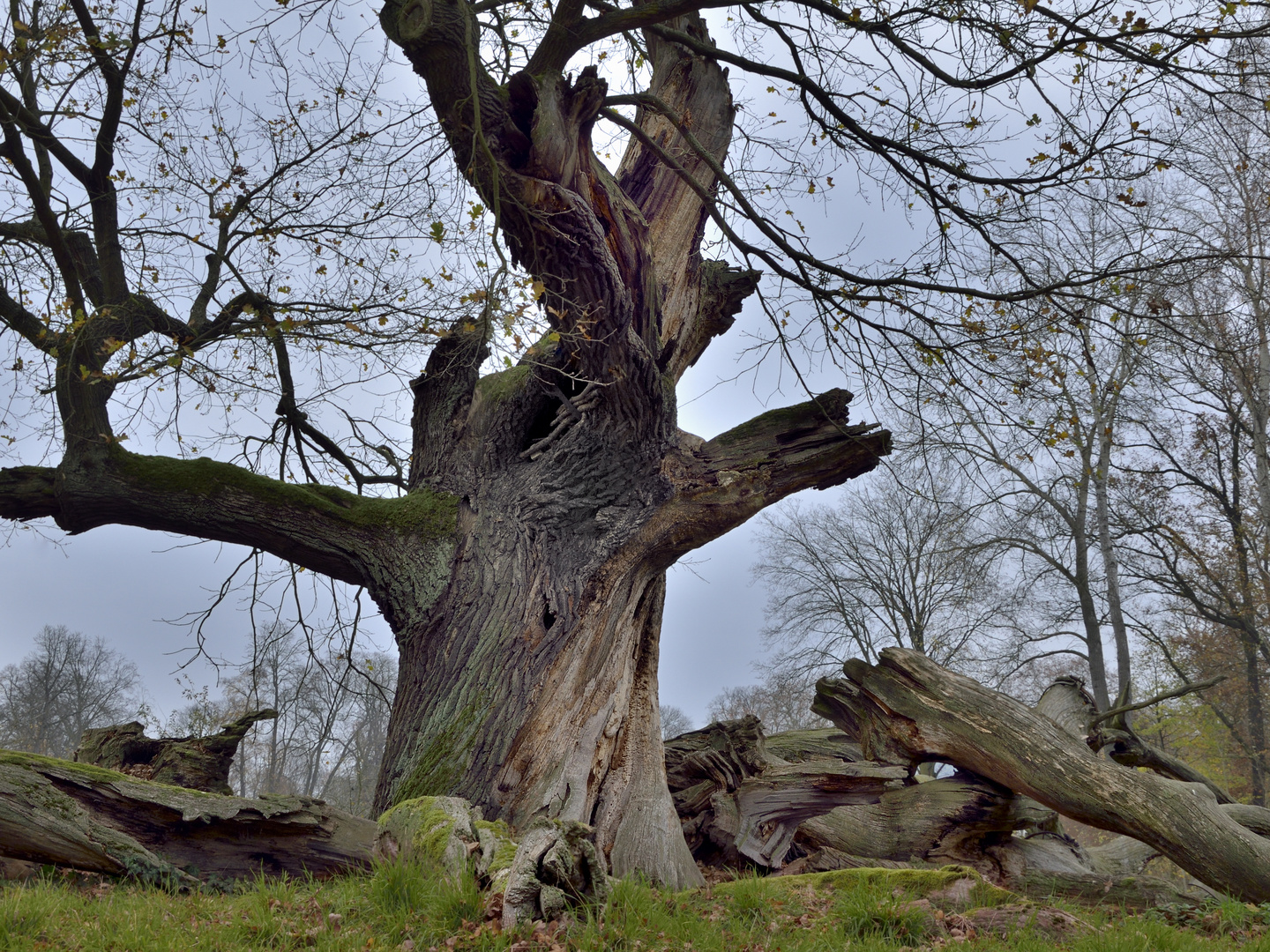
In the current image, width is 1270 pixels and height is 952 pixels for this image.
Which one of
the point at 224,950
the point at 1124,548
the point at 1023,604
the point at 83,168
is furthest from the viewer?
the point at 1023,604

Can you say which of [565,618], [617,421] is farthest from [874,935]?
[617,421]

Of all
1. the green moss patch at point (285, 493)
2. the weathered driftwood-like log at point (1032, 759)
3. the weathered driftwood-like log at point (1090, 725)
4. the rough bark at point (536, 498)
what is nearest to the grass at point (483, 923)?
the rough bark at point (536, 498)

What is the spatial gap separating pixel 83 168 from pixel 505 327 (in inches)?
202

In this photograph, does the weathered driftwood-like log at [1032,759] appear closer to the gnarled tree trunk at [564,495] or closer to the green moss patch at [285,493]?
the gnarled tree trunk at [564,495]

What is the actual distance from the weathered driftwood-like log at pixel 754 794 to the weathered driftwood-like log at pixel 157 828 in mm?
2713

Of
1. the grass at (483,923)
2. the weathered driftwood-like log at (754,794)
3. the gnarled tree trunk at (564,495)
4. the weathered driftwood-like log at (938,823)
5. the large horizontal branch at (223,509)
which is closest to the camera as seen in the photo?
the grass at (483,923)

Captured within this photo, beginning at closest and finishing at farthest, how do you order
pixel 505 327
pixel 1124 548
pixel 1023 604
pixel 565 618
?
Result: pixel 505 327 → pixel 565 618 → pixel 1124 548 → pixel 1023 604

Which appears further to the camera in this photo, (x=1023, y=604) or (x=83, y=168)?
(x=1023, y=604)

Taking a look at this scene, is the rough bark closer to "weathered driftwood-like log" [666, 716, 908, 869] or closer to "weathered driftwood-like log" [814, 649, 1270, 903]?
"weathered driftwood-like log" [666, 716, 908, 869]

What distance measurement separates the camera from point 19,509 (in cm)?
585

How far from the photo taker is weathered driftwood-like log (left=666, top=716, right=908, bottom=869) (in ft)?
20.4

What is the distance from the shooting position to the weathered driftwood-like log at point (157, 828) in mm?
3910

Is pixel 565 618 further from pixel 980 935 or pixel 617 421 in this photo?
pixel 980 935

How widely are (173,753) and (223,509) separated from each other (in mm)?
2287
